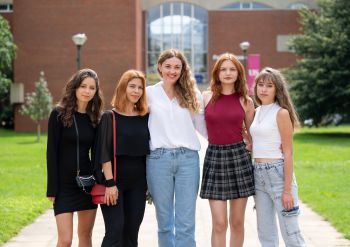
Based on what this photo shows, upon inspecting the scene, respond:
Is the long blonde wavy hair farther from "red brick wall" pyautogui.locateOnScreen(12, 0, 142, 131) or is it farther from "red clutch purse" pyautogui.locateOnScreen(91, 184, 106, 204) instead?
"red brick wall" pyautogui.locateOnScreen(12, 0, 142, 131)

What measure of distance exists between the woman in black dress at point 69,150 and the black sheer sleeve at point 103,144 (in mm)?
65

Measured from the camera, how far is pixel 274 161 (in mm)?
5848

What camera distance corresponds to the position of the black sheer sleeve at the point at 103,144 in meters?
5.69

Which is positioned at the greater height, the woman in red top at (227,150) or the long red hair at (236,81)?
the long red hair at (236,81)

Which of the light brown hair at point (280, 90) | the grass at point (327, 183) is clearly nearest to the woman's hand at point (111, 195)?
the light brown hair at point (280, 90)

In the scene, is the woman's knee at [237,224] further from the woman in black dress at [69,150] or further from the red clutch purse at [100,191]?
the woman in black dress at [69,150]

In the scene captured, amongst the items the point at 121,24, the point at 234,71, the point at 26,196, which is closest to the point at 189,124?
the point at 234,71

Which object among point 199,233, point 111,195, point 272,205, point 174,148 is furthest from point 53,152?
point 199,233

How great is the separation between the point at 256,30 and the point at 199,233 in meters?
44.0

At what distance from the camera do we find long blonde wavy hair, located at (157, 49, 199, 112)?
5941mm

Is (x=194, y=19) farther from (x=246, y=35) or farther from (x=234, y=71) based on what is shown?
(x=234, y=71)

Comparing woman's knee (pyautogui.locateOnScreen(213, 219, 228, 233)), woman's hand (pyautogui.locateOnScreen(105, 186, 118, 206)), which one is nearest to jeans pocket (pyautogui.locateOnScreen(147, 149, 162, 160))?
woman's hand (pyautogui.locateOnScreen(105, 186, 118, 206))

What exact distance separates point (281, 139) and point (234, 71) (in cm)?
78

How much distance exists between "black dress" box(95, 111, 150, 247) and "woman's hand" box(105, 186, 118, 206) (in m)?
0.06
